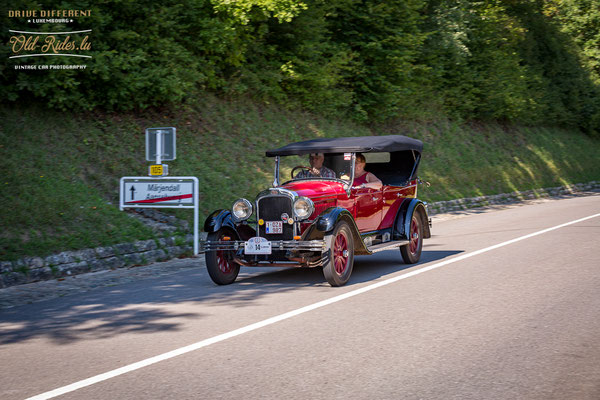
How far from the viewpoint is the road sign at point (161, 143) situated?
42.1 feet

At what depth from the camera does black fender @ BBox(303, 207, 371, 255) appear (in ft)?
28.0

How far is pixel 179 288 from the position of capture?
8836 millimetres

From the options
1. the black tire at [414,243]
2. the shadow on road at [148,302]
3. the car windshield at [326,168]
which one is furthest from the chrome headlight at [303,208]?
the black tire at [414,243]

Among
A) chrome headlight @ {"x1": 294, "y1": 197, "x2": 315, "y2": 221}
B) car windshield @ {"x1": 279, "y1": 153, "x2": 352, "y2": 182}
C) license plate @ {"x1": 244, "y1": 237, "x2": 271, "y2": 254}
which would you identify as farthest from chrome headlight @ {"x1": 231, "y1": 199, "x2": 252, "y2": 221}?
car windshield @ {"x1": 279, "y1": 153, "x2": 352, "y2": 182}

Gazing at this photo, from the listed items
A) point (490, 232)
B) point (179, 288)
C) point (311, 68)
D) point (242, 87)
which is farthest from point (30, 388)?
point (311, 68)

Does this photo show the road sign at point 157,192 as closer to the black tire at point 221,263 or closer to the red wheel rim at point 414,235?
the black tire at point 221,263

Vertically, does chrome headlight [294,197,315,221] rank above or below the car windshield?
below

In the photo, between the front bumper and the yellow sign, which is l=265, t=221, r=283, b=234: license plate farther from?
the yellow sign

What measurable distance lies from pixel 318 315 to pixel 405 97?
20.9 metres

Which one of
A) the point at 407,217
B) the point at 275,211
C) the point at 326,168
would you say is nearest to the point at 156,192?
the point at 326,168

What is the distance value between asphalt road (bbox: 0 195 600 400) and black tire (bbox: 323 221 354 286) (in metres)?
0.20

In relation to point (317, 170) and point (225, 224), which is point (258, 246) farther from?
point (317, 170)

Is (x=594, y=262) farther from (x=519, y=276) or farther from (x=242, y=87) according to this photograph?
(x=242, y=87)

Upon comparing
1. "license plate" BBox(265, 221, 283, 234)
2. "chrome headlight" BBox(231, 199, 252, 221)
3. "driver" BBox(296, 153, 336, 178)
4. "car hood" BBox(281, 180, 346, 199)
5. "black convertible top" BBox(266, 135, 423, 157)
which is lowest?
"license plate" BBox(265, 221, 283, 234)
